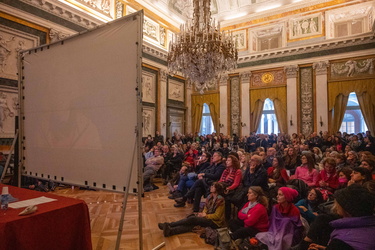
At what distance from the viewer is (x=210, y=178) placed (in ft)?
16.4

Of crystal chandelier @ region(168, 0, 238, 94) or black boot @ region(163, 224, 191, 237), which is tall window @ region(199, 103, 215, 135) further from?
black boot @ region(163, 224, 191, 237)

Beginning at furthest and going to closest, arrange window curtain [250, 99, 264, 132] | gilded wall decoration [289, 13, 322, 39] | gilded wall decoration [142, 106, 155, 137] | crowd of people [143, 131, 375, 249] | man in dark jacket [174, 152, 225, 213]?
window curtain [250, 99, 264, 132], gilded wall decoration [142, 106, 155, 137], gilded wall decoration [289, 13, 322, 39], man in dark jacket [174, 152, 225, 213], crowd of people [143, 131, 375, 249]

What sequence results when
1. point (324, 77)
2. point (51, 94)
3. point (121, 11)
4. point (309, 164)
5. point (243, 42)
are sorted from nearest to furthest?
point (51, 94) < point (309, 164) < point (121, 11) < point (324, 77) < point (243, 42)

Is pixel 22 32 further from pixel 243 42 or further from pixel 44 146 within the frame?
pixel 243 42

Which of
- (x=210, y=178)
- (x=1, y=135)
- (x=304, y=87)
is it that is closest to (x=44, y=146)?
(x=210, y=178)

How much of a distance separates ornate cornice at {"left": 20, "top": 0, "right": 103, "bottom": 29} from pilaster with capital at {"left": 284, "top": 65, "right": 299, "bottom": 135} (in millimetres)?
10048

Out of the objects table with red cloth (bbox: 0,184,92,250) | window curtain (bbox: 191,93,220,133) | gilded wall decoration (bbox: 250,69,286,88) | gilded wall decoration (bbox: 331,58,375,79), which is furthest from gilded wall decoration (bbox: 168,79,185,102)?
table with red cloth (bbox: 0,184,92,250)

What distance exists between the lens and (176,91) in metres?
15.3

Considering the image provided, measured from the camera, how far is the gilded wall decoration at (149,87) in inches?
504

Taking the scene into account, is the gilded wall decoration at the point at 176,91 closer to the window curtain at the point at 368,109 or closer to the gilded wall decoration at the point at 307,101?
the gilded wall decoration at the point at 307,101

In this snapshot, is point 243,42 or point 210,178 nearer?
point 210,178

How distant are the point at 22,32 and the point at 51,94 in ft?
20.3

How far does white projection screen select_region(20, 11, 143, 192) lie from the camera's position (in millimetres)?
2557

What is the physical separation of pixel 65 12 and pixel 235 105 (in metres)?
9.99
